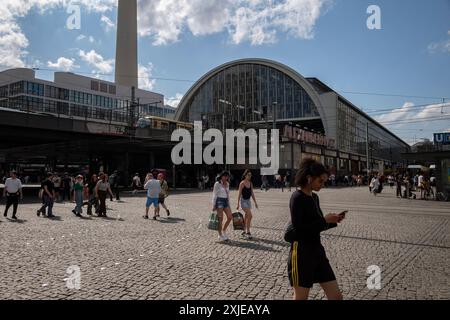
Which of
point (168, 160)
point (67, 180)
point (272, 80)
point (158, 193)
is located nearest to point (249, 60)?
point (272, 80)

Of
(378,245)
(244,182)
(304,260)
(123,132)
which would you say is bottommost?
(378,245)

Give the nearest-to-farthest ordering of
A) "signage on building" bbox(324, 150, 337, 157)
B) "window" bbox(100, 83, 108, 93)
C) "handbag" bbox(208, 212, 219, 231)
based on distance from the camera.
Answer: "handbag" bbox(208, 212, 219, 231) → "signage on building" bbox(324, 150, 337, 157) → "window" bbox(100, 83, 108, 93)

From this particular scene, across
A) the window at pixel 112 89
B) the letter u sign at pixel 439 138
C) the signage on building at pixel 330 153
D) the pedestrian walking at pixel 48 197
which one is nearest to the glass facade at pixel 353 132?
the signage on building at pixel 330 153

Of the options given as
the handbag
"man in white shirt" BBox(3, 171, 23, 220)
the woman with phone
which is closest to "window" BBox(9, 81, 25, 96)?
"man in white shirt" BBox(3, 171, 23, 220)

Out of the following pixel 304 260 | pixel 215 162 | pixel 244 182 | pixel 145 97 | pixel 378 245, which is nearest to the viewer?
pixel 304 260

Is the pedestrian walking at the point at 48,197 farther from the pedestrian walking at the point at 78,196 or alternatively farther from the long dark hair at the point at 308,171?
the long dark hair at the point at 308,171

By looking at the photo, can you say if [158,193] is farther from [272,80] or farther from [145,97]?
[145,97]

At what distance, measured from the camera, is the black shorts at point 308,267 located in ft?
11.1

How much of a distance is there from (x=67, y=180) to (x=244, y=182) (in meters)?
16.7

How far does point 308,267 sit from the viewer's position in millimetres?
3371

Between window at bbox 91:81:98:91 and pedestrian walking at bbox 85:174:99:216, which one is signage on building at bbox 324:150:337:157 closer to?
pedestrian walking at bbox 85:174:99:216

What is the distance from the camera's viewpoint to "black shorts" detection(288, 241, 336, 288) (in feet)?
11.1

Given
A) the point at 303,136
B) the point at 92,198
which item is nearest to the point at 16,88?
the point at 303,136
